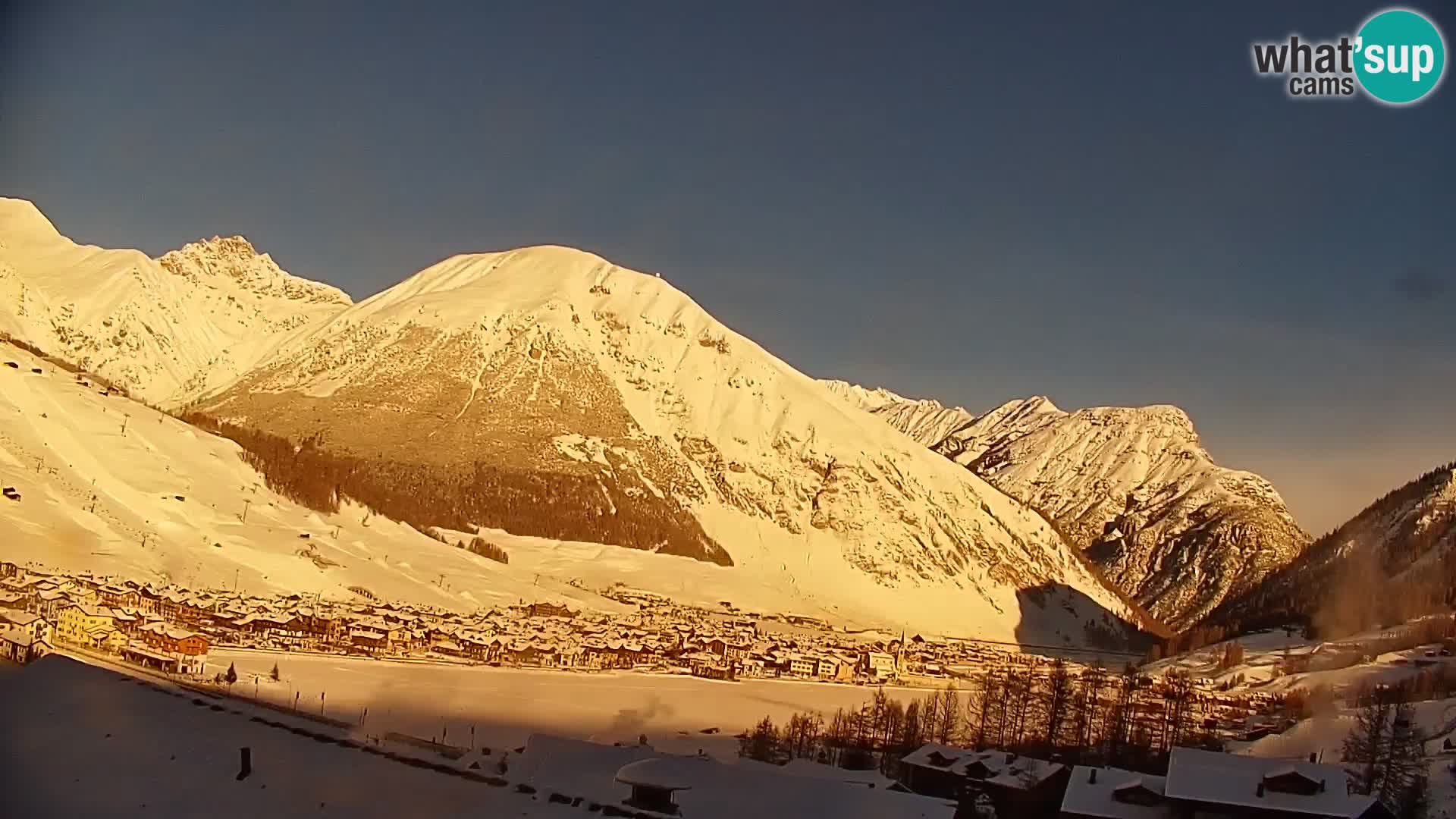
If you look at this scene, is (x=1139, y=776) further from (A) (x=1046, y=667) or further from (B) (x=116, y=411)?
(B) (x=116, y=411)

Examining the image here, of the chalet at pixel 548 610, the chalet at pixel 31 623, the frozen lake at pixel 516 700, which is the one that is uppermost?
the chalet at pixel 548 610

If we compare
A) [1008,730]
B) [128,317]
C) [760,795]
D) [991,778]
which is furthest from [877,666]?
[128,317]

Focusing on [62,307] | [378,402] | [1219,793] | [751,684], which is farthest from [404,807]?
[62,307]

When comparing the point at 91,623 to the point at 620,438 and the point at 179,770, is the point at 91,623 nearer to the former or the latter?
the point at 179,770

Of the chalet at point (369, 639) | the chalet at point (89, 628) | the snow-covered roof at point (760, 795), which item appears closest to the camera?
the snow-covered roof at point (760, 795)

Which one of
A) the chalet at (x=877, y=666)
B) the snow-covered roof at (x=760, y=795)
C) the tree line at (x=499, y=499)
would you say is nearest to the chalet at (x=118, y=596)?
the snow-covered roof at (x=760, y=795)

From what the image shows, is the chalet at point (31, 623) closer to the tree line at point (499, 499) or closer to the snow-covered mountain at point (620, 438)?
the tree line at point (499, 499)
